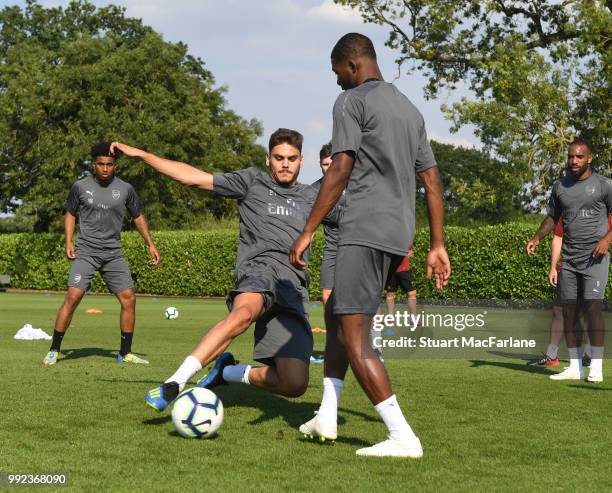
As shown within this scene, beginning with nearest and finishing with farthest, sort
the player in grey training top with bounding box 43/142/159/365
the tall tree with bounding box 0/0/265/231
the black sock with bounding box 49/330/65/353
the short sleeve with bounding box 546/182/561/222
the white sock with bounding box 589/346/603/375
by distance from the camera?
the white sock with bounding box 589/346/603/375, the short sleeve with bounding box 546/182/561/222, the black sock with bounding box 49/330/65/353, the player in grey training top with bounding box 43/142/159/365, the tall tree with bounding box 0/0/265/231

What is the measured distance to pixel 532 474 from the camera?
4.74 m

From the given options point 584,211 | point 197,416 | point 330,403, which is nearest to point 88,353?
point 584,211

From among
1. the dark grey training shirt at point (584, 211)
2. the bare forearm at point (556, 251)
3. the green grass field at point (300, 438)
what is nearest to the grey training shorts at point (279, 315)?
the green grass field at point (300, 438)

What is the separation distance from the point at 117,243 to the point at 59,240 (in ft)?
94.4

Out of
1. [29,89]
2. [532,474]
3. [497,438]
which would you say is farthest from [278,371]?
[29,89]

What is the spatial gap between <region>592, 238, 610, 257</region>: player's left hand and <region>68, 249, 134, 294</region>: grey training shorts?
16.5 ft

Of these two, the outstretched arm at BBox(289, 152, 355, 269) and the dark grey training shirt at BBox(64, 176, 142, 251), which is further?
the dark grey training shirt at BBox(64, 176, 142, 251)

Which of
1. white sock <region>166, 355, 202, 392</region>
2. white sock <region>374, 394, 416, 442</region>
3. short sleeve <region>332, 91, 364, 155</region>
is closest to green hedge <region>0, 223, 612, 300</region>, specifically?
white sock <region>166, 355, 202, 392</region>

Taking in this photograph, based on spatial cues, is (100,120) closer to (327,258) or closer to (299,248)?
(327,258)

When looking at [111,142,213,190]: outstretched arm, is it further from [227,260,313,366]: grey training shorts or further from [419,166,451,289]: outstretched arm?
[419,166,451,289]: outstretched arm

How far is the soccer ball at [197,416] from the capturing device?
217 inches

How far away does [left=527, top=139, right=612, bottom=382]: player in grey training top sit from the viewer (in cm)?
923

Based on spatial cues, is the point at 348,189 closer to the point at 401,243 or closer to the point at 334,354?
the point at 401,243

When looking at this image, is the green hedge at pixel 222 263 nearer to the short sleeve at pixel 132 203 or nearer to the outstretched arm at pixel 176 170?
the short sleeve at pixel 132 203
